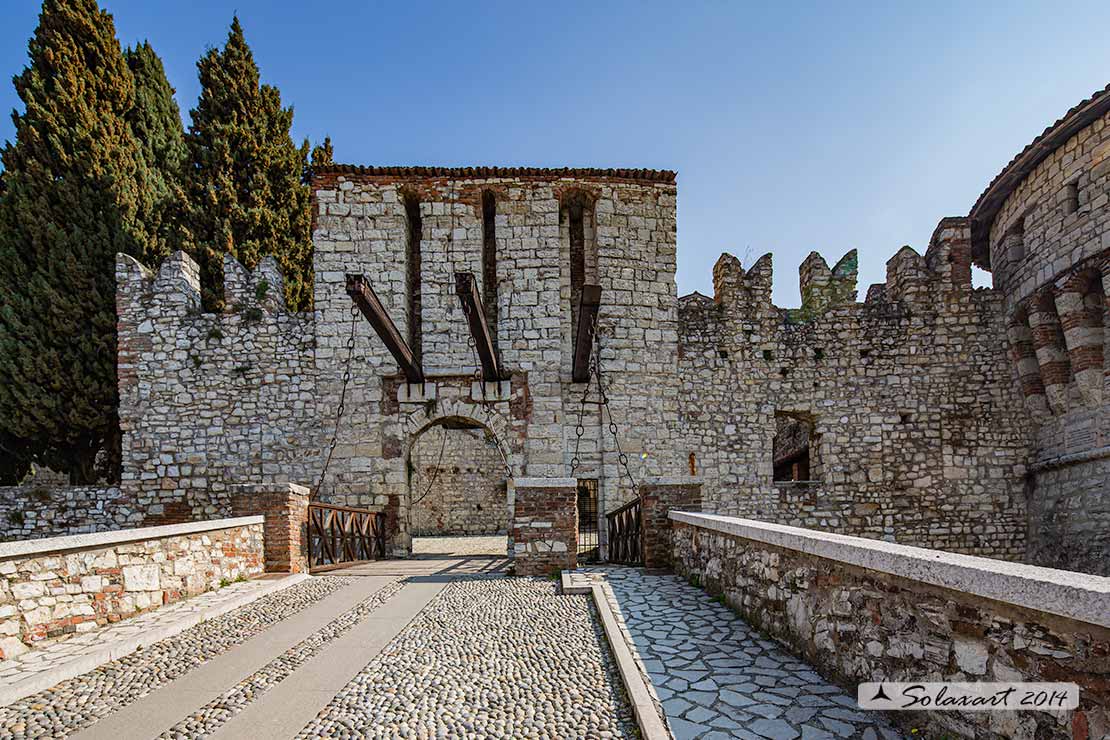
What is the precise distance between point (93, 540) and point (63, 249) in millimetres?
9406

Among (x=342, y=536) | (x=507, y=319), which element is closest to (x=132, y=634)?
(x=342, y=536)

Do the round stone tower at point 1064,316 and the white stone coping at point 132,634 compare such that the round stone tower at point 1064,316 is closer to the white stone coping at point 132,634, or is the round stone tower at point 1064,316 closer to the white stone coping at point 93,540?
the white stone coping at point 132,634

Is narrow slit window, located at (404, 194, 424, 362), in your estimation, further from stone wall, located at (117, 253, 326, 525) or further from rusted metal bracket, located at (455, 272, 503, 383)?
stone wall, located at (117, 253, 326, 525)

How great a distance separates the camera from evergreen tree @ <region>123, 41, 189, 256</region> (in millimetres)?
13125

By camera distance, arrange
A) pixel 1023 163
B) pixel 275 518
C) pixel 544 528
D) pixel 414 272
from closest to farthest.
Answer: pixel 544 528 < pixel 275 518 < pixel 1023 163 < pixel 414 272

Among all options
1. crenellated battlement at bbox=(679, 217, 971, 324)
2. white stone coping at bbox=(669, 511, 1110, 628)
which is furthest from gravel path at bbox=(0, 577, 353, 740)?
crenellated battlement at bbox=(679, 217, 971, 324)

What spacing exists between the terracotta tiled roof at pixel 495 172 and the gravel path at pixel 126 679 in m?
7.81

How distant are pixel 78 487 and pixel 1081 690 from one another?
13.2 metres

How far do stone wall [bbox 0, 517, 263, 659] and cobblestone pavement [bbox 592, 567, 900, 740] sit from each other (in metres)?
4.46

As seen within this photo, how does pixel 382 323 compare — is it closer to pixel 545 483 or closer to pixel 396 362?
pixel 396 362

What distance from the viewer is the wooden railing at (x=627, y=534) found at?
26.3ft

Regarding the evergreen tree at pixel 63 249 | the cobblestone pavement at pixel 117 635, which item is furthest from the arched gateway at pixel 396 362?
the cobblestone pavement at pixel 117 635

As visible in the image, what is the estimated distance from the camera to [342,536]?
8.63m

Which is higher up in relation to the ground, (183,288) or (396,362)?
(183,288)
